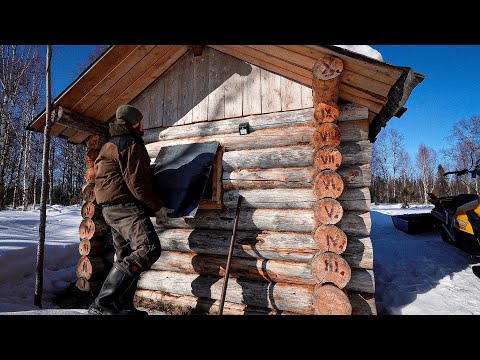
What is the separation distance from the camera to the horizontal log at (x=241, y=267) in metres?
3.19

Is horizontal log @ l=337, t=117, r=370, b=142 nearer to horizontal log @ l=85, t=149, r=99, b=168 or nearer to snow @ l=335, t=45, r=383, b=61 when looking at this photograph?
snow @ l=335, t=45, r=383, b=61

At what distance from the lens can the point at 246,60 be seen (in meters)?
3.86

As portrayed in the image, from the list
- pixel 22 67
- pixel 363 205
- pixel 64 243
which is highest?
pixel 22 67

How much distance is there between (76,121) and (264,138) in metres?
3.39

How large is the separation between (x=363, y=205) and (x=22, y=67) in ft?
66.4

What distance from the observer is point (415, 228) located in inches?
265

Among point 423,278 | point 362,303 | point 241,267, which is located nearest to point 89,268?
point 241,267

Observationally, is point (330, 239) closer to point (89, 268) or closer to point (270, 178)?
point (270, 178)

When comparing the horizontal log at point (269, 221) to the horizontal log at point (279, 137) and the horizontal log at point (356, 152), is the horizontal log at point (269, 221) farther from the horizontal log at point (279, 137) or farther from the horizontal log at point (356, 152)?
the horizontal log at point (279, 137)

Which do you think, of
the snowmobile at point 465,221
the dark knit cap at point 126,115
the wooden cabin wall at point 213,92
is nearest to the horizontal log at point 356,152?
the wooden cabin wall at point 213,92

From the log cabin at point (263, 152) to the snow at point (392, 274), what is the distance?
1026mm
